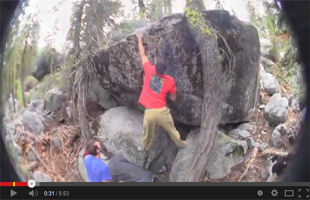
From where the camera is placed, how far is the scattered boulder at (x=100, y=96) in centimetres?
119

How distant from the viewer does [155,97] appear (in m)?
1.13

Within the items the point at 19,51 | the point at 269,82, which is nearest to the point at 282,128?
the point at 269,82

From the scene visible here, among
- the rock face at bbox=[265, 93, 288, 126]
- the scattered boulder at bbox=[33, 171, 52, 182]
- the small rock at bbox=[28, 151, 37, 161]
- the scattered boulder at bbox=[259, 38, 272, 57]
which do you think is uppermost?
the scattered boulder at bbox=[259, 38, 272, 57]

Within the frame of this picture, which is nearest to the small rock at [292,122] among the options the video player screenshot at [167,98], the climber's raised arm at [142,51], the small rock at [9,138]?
the video player screenshot at [167,98]

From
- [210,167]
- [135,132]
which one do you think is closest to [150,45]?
[135,132]

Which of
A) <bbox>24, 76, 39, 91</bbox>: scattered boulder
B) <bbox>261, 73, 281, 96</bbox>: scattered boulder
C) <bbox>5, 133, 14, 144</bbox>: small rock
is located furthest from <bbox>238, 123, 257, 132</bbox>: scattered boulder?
<bbox>5, 133, 14, 144</bbox>: small rock

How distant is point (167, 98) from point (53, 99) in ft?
1.09

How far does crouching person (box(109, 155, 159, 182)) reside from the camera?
3.90 ft

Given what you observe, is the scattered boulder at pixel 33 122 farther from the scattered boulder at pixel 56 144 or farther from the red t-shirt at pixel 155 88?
the red t-shirt at pixel 155 88

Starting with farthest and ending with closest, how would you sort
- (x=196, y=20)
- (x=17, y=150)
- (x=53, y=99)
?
(x=17, y=150) → (x=53, y=99) → (x=196, y=20)

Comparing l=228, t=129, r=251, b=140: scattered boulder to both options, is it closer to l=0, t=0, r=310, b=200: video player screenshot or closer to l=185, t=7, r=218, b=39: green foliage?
l=0, t=0, r=310, b=200: video player screenshot

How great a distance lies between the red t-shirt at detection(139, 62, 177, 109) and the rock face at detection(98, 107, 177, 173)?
0.06 m

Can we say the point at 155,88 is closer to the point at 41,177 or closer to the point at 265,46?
the point at 265,46

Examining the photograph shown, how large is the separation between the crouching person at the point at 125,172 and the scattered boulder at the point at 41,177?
194mm
